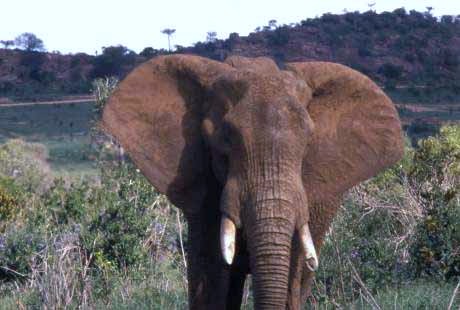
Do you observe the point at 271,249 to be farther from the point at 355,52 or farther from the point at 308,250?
the point at 355,52

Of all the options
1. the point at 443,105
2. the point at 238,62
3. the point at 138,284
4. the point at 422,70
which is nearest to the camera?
the point at 238,62

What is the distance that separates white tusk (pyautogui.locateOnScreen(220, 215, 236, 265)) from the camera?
5176 mm

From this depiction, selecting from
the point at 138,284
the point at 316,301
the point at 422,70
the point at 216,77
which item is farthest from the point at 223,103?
the point at 422,70

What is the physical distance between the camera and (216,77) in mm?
5887

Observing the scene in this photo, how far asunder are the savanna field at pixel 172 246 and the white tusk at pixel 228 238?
1198 mm

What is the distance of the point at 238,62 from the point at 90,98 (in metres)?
33.5

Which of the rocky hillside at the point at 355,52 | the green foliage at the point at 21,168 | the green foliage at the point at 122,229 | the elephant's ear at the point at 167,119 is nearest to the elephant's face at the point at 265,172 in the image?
the elephant's ear at the point at 167,119

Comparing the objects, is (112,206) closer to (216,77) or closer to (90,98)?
(216,77)

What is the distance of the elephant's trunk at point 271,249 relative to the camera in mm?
5047

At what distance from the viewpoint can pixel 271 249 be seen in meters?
5.04

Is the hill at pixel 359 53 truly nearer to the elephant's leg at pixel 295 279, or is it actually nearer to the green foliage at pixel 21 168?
the green foliage at pixel 21 168

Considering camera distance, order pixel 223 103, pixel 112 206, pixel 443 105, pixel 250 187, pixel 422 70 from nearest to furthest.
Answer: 1. pixel 250 187
2. pixel 223 103
3. pixel 112 206
4. pixel 443 105
5. pixel 422 70

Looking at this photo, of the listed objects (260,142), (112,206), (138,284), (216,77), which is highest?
(216,77)

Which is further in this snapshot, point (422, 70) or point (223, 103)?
point (422, 70)
